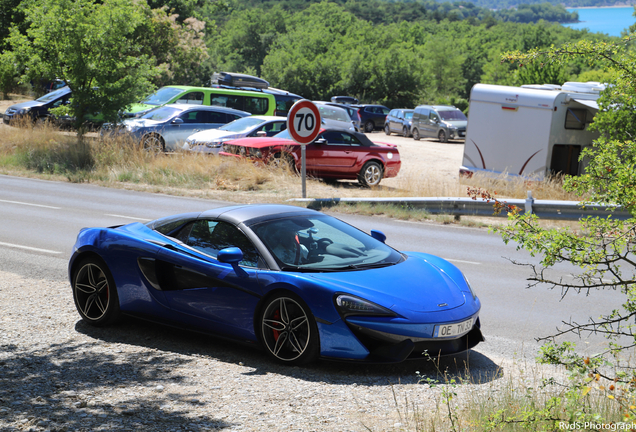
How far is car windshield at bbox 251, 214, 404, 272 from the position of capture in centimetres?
573

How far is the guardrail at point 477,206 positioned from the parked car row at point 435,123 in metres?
24.3

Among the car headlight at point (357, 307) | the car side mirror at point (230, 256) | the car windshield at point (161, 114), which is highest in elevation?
the car windshield at point (161, 114)

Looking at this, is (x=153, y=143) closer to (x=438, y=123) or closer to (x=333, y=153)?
(x=333, y=153)

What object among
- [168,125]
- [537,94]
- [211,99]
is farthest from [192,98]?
[537,94]

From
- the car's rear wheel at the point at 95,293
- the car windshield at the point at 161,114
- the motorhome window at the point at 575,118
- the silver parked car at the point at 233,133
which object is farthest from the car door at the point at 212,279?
the car windshield at the point at 161,114

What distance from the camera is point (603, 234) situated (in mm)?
3850

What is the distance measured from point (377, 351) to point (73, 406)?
2.25 meters

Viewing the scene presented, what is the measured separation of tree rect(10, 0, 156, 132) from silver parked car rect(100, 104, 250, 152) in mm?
980

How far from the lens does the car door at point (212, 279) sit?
18.4 feet

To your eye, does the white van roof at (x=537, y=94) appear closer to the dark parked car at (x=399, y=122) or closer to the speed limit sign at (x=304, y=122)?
the speed limit sign at (x=304, y=122)

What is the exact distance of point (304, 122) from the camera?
15.1m

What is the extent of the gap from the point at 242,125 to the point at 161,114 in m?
3.06

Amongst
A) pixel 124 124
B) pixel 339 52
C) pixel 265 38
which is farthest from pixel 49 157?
pixel 265 38

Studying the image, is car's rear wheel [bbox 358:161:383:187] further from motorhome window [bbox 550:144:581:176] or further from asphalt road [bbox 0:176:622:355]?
motorhome window [bbox 550:144:581:176]
